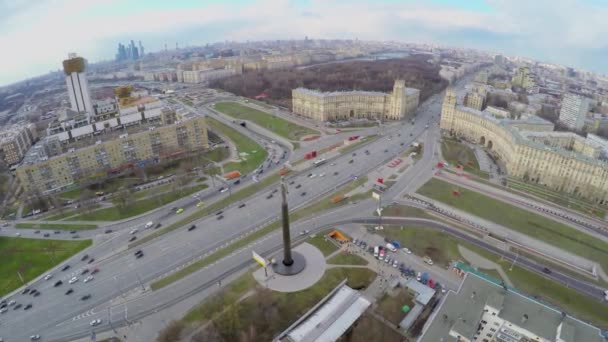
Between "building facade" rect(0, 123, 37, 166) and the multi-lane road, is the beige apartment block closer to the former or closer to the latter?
"building facade" rect(0, 123, 37, 166)

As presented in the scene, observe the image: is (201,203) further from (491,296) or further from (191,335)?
(491,296)

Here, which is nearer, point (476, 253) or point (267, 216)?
point (476, 253)

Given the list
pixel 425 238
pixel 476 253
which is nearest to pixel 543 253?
pixel 476 253

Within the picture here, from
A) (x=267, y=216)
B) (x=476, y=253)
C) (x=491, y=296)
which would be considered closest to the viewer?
(x=491, y=296)

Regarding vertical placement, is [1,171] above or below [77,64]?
below

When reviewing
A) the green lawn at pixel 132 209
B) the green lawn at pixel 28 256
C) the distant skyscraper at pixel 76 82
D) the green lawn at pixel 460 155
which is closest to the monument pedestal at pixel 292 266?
the green lawn at pixel 132 209

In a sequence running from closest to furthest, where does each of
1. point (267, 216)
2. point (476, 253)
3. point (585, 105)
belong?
point (476, 253) → point (267, 216) → point (585, 105)

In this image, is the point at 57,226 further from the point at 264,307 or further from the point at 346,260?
the point at 346,260

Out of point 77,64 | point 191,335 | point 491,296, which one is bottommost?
point 191,335
